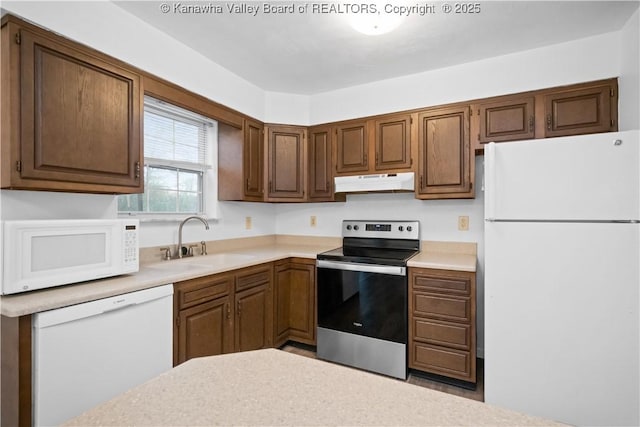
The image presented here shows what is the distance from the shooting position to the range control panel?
114 inches

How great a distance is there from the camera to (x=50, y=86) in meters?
1.51

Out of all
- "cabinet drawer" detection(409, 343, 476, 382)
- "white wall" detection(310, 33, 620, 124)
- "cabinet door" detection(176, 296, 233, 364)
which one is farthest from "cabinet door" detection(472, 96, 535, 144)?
"cabinet door" detection(176, 296, 233, 364)

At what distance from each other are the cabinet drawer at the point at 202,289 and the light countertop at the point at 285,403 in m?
1.22

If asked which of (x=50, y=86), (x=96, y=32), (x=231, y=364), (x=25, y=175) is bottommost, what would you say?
(x=231, y=364)

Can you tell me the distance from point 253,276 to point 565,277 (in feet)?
6.39

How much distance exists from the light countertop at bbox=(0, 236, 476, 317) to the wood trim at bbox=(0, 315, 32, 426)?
0.08 metres

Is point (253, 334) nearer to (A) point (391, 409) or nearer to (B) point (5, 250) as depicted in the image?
(B) point (5, 250)

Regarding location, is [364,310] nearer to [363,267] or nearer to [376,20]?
[363,267]

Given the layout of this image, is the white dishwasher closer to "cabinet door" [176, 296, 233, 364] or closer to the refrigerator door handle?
"cabinet door" [176, 296, 233, 364]

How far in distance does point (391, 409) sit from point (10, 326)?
1.52 meters

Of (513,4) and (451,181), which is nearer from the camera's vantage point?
(513,4)

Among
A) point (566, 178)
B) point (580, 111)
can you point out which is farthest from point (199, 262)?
point (580, 111)

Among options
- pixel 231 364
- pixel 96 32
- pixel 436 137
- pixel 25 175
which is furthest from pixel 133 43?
pixel 436 137

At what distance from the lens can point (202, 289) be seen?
1.95m
